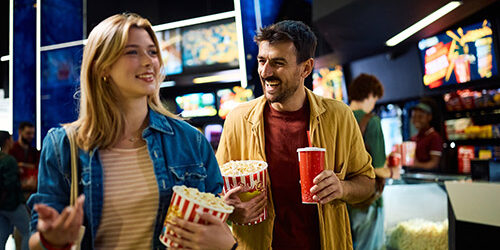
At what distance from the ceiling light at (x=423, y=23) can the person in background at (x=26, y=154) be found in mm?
3782

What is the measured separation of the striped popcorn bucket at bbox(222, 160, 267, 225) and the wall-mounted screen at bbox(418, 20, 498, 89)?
11.6 feet

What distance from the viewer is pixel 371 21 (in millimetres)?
4176

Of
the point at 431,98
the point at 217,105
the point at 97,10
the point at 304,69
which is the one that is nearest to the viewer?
the point at 304,69

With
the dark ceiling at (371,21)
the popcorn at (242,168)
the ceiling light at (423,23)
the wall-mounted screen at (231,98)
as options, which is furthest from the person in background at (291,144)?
the wall-mounted screen at (231,98)

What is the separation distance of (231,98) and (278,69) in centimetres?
472

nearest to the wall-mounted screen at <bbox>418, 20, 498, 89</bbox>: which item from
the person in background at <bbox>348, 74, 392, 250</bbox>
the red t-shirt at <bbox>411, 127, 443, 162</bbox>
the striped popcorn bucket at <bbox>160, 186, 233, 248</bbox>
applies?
the red t-shirt at <bbox>411, 127, 443, 162</bbox>

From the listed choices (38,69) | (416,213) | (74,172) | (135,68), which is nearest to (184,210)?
(74,172)

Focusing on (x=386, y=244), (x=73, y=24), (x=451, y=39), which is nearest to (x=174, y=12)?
(x=73, y=24)

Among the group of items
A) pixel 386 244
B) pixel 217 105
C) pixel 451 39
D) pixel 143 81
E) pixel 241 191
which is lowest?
pixel 386 244

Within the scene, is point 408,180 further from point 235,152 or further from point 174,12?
point 174,12

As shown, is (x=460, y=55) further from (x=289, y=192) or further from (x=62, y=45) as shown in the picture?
(x=62, y=45)

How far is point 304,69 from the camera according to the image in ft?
6.10

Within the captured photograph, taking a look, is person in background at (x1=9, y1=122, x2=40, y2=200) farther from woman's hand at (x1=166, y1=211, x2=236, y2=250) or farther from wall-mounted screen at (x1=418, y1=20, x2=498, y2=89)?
→ wall-mounted screen at (x1=418, y1=20, x2=498, y2=89)

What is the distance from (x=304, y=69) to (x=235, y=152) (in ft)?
1.86
